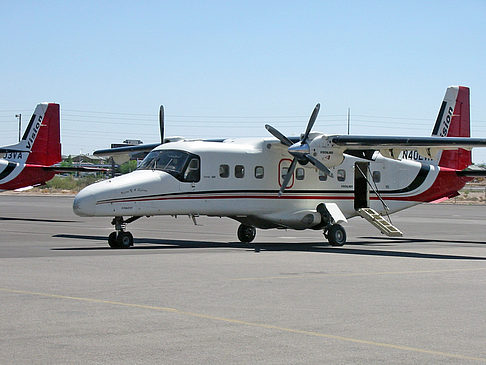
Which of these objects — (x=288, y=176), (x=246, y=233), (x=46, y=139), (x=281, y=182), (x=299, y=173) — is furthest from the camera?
(x=46, y=139)

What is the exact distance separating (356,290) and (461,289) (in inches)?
70.8

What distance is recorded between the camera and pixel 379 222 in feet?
83.5

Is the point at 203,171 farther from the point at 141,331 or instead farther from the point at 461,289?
the point at 141,331

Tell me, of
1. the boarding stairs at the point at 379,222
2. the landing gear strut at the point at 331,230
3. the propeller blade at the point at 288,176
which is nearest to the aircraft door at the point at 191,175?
the propeller blade at the point at 288,176

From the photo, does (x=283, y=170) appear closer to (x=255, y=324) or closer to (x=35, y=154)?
(x=255, y=324)

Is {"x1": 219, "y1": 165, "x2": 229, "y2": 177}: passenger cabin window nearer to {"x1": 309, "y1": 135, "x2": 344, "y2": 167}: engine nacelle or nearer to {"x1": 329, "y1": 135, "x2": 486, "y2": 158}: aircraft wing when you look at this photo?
{"x1": 309, "y1": 135, "x2": 344, "y2": 167}: engine nacelle

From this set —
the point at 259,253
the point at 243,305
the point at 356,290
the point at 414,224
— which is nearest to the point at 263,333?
the point at 243,305

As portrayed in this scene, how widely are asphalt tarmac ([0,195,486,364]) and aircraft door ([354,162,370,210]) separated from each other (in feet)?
18.5

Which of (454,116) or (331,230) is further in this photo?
(454,116)

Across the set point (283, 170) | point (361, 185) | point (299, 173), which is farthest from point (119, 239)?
point (361, 185)

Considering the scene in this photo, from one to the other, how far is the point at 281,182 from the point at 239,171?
1.61 meters

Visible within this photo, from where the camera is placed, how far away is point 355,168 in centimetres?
2720

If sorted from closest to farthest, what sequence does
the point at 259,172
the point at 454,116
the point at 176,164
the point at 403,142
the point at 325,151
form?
the point at 176,164 → the point at 403,142 → the point at 325,151 → the point at 259,172 → the point at 454,116

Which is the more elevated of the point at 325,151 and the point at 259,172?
the point at 325,151
